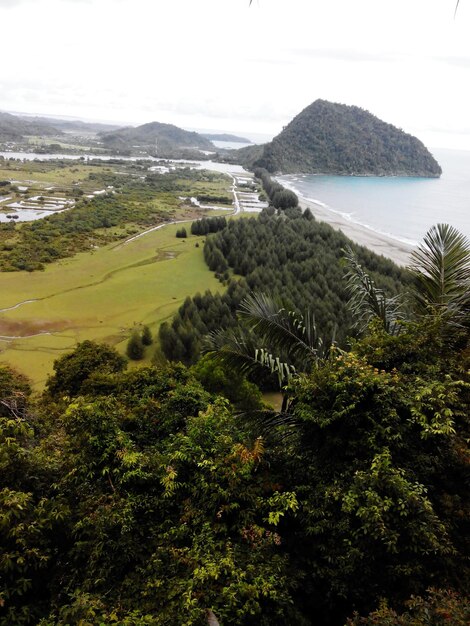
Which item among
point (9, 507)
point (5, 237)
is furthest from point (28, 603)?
point (5, 237)

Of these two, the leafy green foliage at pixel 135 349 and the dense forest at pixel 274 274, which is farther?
the dense forest at pixel 274 274

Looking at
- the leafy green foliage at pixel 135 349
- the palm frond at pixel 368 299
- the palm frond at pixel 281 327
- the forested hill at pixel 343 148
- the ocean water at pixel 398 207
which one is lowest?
the leafy green foliage at pixel 135 349

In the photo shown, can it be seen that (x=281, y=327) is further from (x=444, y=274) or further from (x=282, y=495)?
(x=444, y=274)

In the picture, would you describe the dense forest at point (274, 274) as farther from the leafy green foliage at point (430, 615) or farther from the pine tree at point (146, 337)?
the leafy green foliage at point (430, 615)

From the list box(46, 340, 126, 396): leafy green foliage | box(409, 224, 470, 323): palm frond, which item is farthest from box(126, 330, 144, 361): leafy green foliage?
box(409, 224, 470, 323): palm frond

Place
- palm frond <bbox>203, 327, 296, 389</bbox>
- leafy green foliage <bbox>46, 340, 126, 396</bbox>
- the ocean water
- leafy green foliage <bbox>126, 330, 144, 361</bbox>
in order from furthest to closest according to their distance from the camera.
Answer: the ocean water < leafy green foliage <bbox>126, 330, 144, 361</bbox> < leafy green foliage <bbox>46, 340, 126, 396</bbox> < palm frond <bbox>203, 327, 296, 389</bbox>

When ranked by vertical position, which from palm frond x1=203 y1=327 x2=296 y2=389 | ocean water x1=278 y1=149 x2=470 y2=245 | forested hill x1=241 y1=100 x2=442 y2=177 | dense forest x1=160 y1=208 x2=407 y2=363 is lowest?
dense forest x1=160 y1=208 x2=407 y2=363

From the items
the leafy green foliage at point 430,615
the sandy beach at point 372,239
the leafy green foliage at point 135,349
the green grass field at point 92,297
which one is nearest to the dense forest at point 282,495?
the leafy green foliage at point 430,615

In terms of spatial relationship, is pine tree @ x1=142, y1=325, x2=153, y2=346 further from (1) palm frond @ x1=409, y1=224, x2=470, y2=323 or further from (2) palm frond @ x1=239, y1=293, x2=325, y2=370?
(1) palm frond @ x1=409, y1=224, x2=470, y2=323
